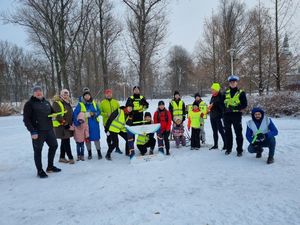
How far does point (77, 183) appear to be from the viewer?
5305 millimetres

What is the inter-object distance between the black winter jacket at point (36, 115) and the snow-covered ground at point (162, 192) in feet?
3.62

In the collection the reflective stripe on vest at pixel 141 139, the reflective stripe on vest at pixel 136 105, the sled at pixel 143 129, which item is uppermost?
the reflective stripe on vest at pixel 136 105

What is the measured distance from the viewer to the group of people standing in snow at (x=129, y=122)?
5.71m

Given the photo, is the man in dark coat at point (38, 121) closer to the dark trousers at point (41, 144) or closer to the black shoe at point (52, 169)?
the dark trousers at point (41, 144)

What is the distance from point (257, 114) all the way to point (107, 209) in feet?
12.8

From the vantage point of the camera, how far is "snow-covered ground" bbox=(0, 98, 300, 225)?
3.69 meters

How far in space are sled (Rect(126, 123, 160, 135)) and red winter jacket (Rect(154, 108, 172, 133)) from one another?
13.7 inches

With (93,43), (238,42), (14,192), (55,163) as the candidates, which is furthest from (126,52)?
(14,192)

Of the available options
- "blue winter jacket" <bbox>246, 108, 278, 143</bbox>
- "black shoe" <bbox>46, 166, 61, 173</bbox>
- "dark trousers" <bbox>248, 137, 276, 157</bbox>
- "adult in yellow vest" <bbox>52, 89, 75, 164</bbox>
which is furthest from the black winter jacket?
"dark trousers" <bbox>248, 137, 276, 157</bbox>

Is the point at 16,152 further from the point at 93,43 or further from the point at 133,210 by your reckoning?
the point at 93,43

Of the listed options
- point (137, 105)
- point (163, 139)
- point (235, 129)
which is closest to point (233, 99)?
point (235, 129)

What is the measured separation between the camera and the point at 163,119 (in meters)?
7.35

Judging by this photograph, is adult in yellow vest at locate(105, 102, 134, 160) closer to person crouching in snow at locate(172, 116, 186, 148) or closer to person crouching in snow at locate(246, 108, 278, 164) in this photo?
person crouching in snow at locate(172, 116, 186, 148)

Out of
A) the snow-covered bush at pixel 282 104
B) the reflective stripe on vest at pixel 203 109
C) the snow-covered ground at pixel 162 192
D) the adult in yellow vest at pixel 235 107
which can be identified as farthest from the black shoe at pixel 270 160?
the snow-covered bush at pixel 282 104
